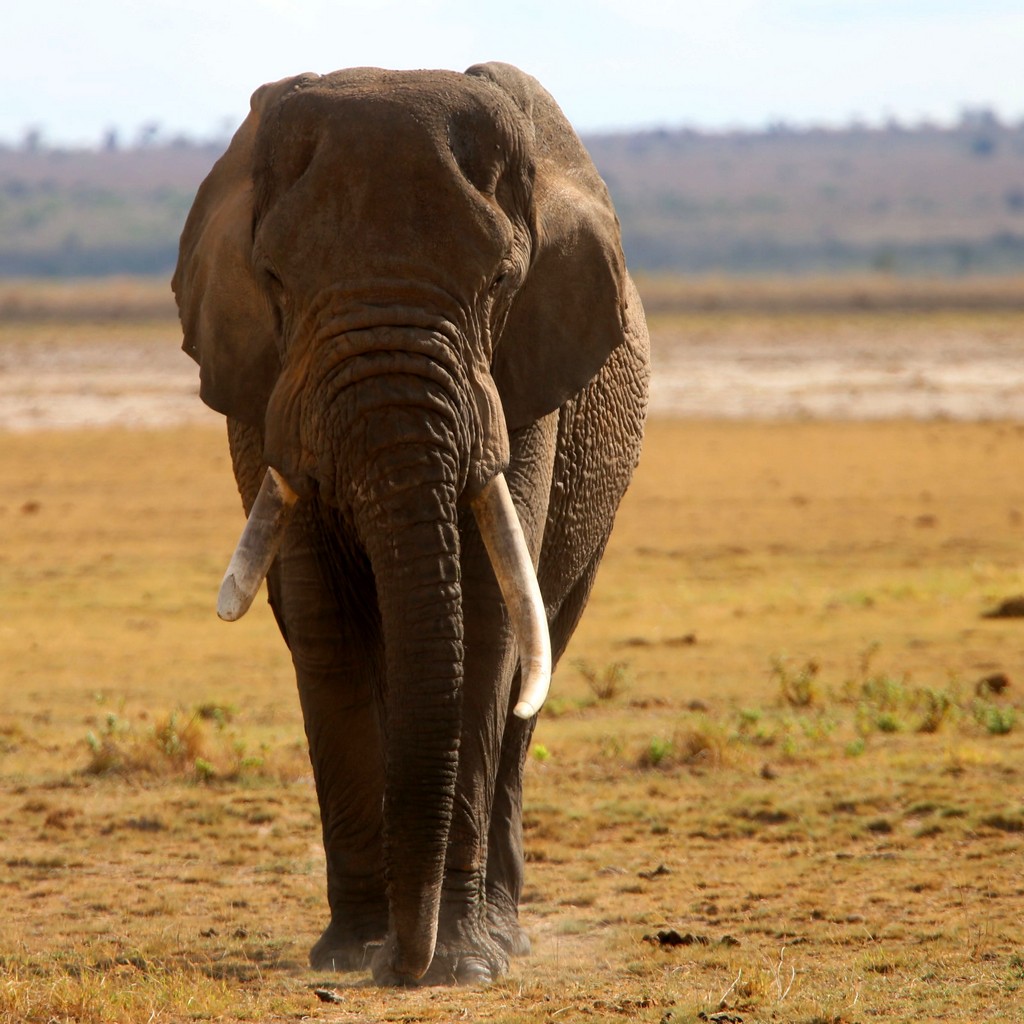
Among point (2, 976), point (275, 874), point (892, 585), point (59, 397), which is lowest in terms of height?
point (59, 397)

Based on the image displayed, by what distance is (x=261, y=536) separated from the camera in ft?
17.4

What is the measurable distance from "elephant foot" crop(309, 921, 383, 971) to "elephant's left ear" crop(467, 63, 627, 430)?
1.78 meters

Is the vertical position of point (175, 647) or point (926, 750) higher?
point (926, 750)

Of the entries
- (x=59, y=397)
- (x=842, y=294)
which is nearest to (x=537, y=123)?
(x=59, y=397)

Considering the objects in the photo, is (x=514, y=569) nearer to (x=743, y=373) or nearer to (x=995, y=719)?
(x=995, y=719)

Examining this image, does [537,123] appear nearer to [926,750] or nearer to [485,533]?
[485,533]

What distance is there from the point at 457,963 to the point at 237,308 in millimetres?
2134

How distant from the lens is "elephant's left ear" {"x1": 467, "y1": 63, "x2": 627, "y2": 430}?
5.66 m

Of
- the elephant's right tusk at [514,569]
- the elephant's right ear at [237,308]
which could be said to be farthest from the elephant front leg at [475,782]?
the elephant's right ear at [237,308]

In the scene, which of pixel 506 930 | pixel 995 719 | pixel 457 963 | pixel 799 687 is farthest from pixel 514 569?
pixel 799 687

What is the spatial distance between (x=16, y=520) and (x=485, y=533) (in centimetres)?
1477

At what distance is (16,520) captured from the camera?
63.0 feet

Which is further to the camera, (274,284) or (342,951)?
(342,951)

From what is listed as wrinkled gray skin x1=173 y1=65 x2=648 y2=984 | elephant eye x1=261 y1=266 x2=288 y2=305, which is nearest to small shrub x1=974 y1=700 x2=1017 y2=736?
wrinkled gray skin x1=173 y1=65 x2=648 y2=984
